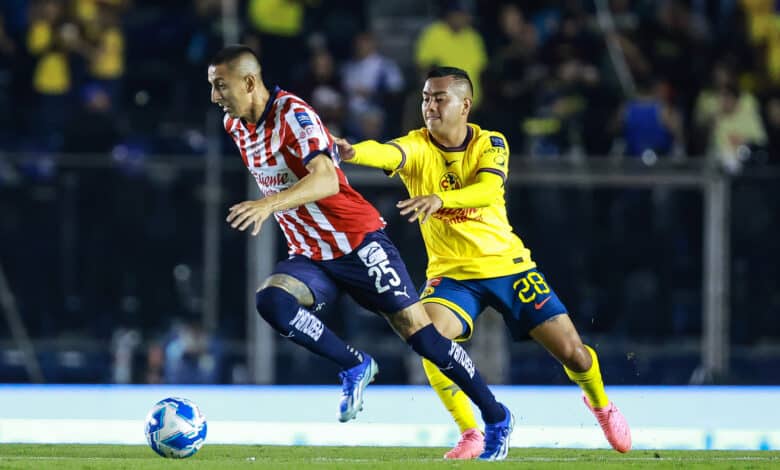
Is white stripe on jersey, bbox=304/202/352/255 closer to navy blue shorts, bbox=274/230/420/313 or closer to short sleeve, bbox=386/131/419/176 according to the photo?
navy blue shorts, bbox=274/230/420/313

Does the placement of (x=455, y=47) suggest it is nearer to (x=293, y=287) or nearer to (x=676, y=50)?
(x=676, y=50)

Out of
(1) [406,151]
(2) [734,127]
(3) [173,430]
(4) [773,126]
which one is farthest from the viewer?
(2) [734,127]

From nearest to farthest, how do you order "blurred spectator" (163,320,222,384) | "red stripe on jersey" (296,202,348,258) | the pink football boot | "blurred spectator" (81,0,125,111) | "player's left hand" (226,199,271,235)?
"player's left hand" (226,199,271,235) < "red stripe on jersey" (296,202,348,258) < the pink football boot < "blurred spectator" (163,320,222,384) < "blurred spectator" (81,0,125,111)

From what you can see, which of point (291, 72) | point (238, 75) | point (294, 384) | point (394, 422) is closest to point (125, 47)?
point (291, 72)

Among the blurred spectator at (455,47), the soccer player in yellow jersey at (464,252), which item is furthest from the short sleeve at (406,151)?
the blurred spectator at (455,47)

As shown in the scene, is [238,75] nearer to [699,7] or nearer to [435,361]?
[435,361]

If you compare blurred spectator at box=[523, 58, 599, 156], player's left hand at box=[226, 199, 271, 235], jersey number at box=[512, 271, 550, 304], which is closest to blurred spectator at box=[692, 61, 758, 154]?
blurred spectator at box=[523, 58, 599, 156]

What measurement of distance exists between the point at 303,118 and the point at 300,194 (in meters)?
0.55

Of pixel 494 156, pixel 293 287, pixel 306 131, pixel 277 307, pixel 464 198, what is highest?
pixel 494 156

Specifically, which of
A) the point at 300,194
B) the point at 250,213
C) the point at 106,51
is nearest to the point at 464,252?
the point at 300,194

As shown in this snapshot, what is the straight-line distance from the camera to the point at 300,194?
686 cm

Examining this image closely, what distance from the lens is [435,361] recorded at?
7.54m

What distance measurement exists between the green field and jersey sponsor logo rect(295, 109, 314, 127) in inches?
68.9

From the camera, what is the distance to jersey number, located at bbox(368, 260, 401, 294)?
7.45 meters
